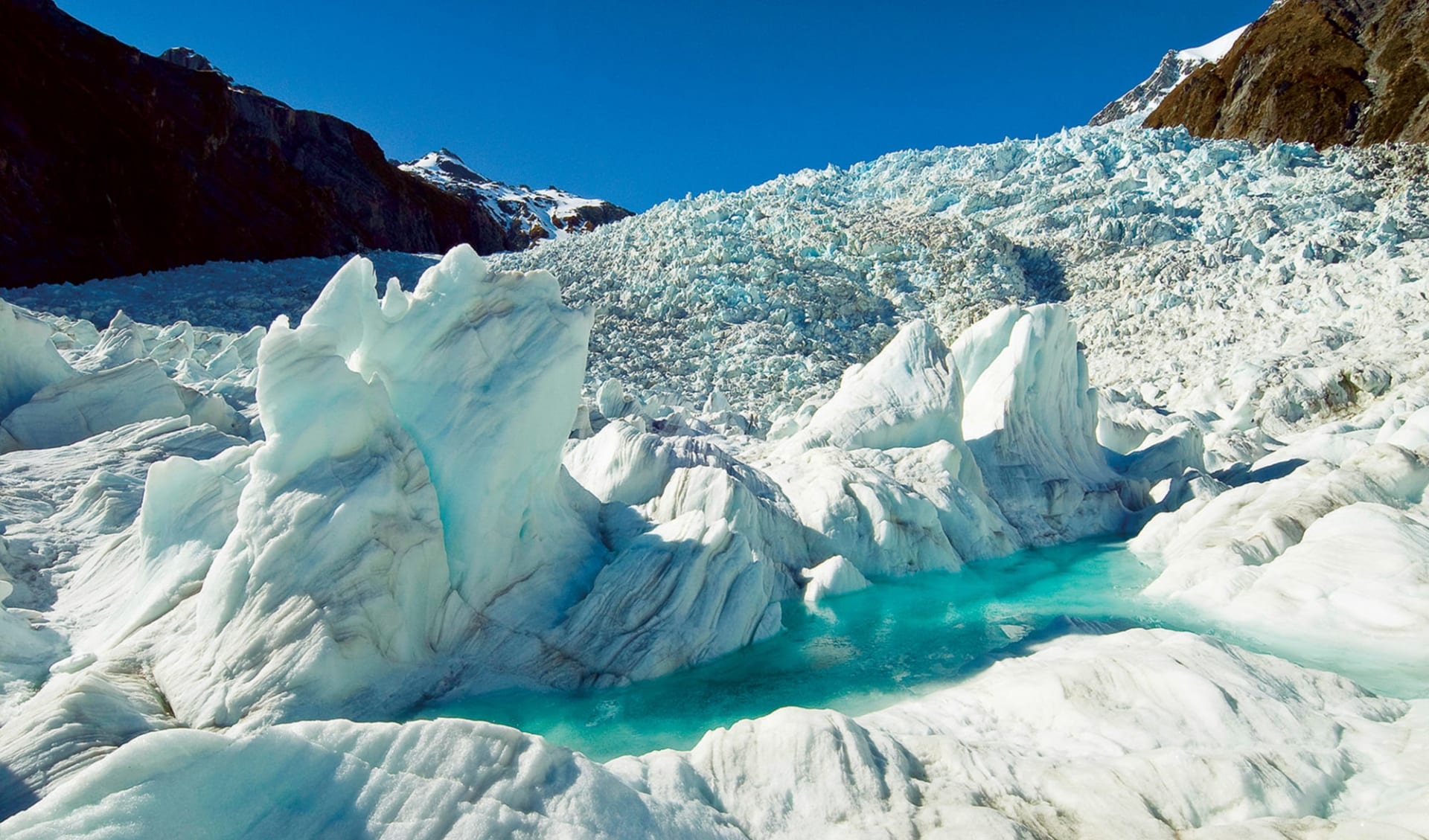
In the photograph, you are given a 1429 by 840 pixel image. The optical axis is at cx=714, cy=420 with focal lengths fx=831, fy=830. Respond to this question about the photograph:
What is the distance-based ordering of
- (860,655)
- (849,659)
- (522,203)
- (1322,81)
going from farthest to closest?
1. (522,203)
2. (1322,81)
3. (860,655)
4. (849,659)

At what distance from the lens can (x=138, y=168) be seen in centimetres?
3462

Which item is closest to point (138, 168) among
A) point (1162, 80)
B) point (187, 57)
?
point (187, 57)

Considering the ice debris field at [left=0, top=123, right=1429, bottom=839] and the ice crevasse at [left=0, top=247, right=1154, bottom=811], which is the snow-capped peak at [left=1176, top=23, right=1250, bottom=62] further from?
the ice crevasse at [left=0, top=247, right=1154, bottom=811]

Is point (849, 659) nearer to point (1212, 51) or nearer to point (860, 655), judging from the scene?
point (860, 655)

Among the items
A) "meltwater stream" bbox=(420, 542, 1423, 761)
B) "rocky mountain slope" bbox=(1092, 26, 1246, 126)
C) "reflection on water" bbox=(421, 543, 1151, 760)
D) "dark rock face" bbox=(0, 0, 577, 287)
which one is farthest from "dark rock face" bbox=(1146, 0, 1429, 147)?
"dark rock face" bbox=(0, 0, 577, 287)

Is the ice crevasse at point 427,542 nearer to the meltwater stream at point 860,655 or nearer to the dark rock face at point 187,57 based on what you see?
the meltwater stream at point 860,655

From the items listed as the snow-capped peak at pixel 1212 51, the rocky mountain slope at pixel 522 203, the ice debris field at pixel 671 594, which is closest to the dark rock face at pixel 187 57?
the rocky mountain slope at pixel 522 203

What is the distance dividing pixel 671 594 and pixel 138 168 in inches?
1493

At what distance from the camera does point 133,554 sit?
292 inches

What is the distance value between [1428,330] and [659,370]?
17.8 metres

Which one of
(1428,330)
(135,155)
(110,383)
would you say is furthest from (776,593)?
(135,155)

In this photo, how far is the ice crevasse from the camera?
5648mm

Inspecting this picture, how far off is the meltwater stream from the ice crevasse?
307 mm

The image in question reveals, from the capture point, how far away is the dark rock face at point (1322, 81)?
3556 cm
